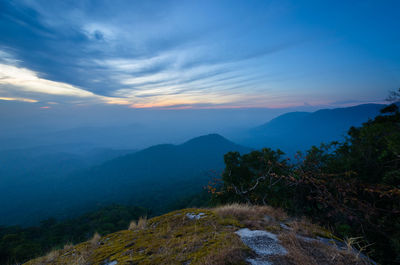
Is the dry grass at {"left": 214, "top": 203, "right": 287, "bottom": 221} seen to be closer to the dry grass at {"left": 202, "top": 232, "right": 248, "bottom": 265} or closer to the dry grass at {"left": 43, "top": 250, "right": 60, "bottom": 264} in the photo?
the dry grass at {"left": 202, "top": 232, "right": 248, "bottom": 265}

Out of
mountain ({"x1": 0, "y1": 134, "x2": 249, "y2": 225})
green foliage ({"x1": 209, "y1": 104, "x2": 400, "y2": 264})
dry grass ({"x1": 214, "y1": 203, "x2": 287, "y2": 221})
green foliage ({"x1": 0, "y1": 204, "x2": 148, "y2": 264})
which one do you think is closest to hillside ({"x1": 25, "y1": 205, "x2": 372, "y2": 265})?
dry grass ({"x1": 214, "y1": 203, "x2": 287, "y2": 221})

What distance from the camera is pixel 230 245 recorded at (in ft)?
8.05

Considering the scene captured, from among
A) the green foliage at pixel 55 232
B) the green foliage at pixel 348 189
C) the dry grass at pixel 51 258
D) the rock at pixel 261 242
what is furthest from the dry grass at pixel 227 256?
the green foliage at pixel 55 232

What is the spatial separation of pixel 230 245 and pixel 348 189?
3.06m

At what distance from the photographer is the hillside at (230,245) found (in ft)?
7.23

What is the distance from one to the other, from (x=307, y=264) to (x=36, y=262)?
19.8 ft

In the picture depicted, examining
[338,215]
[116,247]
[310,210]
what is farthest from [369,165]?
[116,247]

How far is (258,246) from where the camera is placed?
255cm

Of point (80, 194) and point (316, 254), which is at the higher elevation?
point (316, 254)

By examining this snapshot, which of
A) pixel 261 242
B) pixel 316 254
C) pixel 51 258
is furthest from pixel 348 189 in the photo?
pixel 51 258

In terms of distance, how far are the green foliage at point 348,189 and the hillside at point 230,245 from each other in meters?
1.10

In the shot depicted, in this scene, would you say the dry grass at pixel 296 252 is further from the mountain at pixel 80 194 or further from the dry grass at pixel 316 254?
the mountain at pixel 80 194

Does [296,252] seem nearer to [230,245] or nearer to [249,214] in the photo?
[230,245]

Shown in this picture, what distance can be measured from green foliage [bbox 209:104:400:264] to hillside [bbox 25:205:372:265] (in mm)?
1102
